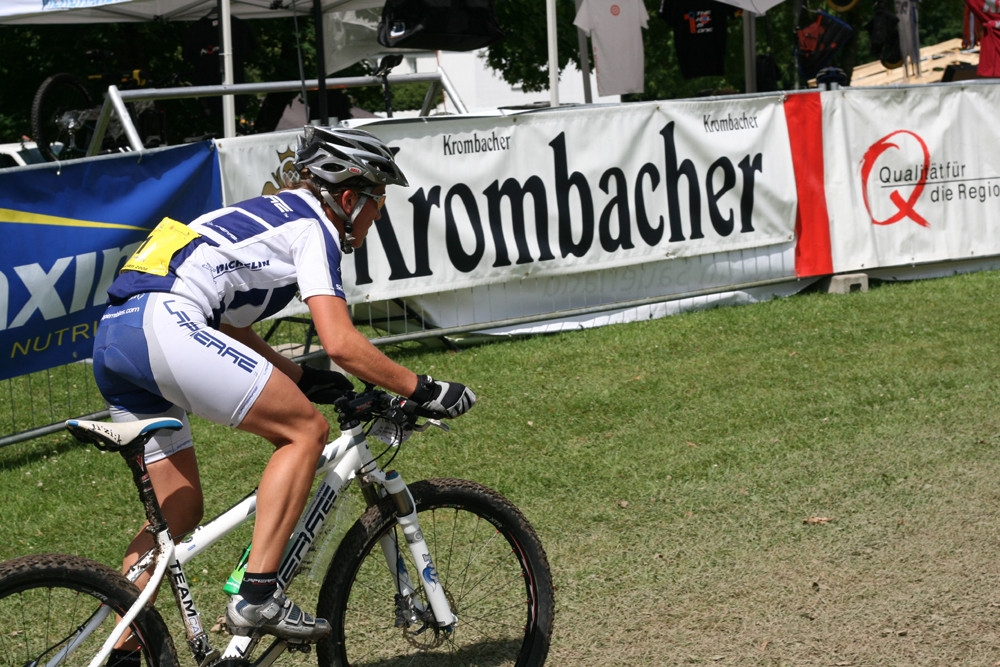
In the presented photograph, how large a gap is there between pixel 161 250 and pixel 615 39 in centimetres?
1105

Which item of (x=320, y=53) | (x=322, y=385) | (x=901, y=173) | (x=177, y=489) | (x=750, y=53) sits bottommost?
(x=177, y=489)

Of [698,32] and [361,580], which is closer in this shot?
[361,580]

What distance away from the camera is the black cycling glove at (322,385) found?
374cm

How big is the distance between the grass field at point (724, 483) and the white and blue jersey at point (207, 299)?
1.68 metres

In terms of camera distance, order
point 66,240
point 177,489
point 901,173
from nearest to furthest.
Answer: point 177,489 → point 66,240 → point 901,173

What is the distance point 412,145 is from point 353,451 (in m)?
5.97

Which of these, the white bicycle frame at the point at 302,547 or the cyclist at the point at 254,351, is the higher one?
the cyclist at the point at 254,351

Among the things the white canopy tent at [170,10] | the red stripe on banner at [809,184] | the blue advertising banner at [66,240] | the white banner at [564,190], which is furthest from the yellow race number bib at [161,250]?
the red stripe on banner at [809,184]

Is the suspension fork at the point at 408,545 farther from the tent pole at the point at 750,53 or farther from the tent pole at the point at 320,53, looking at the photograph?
the tent pole at the point at 750,53

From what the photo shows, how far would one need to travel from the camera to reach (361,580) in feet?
12.1

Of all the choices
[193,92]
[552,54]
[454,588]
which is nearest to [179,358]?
[454,588]

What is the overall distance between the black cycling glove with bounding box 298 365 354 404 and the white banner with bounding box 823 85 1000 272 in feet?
28.7

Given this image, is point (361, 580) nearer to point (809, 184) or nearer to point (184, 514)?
point (184, 514)

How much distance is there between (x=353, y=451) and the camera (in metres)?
3.61
